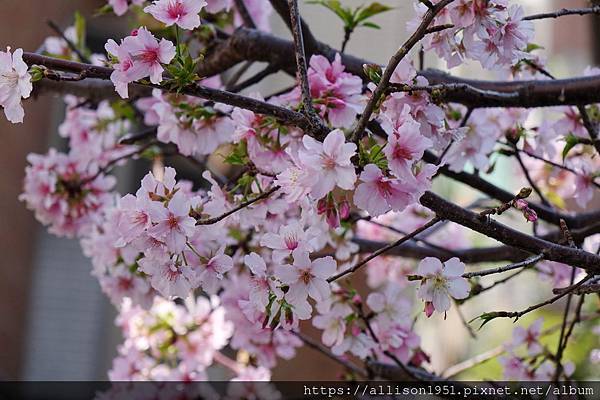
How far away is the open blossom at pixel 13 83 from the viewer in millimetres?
830

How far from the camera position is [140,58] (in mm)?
840

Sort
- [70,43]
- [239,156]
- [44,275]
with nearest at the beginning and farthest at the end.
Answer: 1. [239,156]
2. [70,43]
3. [44,275]

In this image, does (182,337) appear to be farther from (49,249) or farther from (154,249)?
(49,249)

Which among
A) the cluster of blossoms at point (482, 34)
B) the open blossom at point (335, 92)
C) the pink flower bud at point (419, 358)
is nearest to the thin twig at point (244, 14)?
the open blossom at point (335, 92)

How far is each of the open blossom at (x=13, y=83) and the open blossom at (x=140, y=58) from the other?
9cm

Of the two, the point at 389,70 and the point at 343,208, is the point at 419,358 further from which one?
the point at 389,70

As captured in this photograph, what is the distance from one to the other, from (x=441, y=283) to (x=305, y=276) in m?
0.15

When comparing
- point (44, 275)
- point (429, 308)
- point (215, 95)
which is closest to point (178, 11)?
point (215, 95)

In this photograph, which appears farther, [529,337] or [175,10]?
[529,337]

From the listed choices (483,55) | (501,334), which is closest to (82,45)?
(483,55)

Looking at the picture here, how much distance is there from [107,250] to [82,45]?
1.45 ft

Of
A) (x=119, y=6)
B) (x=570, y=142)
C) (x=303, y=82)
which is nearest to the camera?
(x=303, y=82)

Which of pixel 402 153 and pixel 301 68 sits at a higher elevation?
pixel 301 68

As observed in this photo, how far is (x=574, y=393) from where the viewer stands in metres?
1.31
